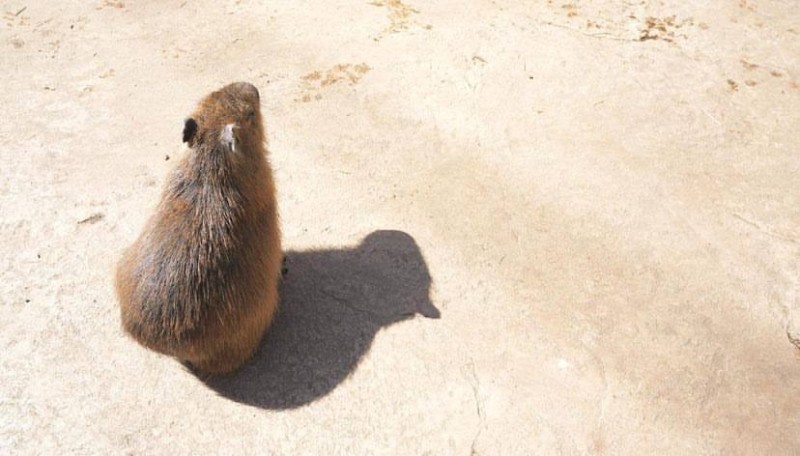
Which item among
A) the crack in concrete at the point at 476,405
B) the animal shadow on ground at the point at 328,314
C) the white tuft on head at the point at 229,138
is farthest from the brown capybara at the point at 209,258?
the crack in concrete at the point at 476,405

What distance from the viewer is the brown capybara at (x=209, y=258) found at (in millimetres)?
3201

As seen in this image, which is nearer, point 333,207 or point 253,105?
point 253,105

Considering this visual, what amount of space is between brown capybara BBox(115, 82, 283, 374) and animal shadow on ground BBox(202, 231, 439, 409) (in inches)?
7.2

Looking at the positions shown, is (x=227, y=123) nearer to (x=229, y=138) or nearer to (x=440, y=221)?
(x=229, y=138)

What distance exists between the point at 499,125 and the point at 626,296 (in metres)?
1.82

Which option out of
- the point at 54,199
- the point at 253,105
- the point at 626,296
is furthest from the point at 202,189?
the point at 626,296

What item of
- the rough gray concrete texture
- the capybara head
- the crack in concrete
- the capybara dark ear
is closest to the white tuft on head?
the capybara head

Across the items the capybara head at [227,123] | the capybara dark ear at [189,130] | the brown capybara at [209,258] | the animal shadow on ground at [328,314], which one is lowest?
the animal shadow on ground at [328,314]

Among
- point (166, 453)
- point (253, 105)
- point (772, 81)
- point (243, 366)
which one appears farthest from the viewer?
point (772, 81)

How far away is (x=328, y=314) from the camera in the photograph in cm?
399

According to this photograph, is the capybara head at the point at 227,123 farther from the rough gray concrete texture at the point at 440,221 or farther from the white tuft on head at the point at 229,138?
the rough gray concrete texture at the point at 440,221

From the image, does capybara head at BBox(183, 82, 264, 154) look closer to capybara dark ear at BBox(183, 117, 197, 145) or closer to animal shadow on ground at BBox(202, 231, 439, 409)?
capybara dark ear at BBox(183, 117, 197, 145)

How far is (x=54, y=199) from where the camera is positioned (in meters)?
4.53

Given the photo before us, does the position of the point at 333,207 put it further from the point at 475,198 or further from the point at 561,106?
the point at 561,106
